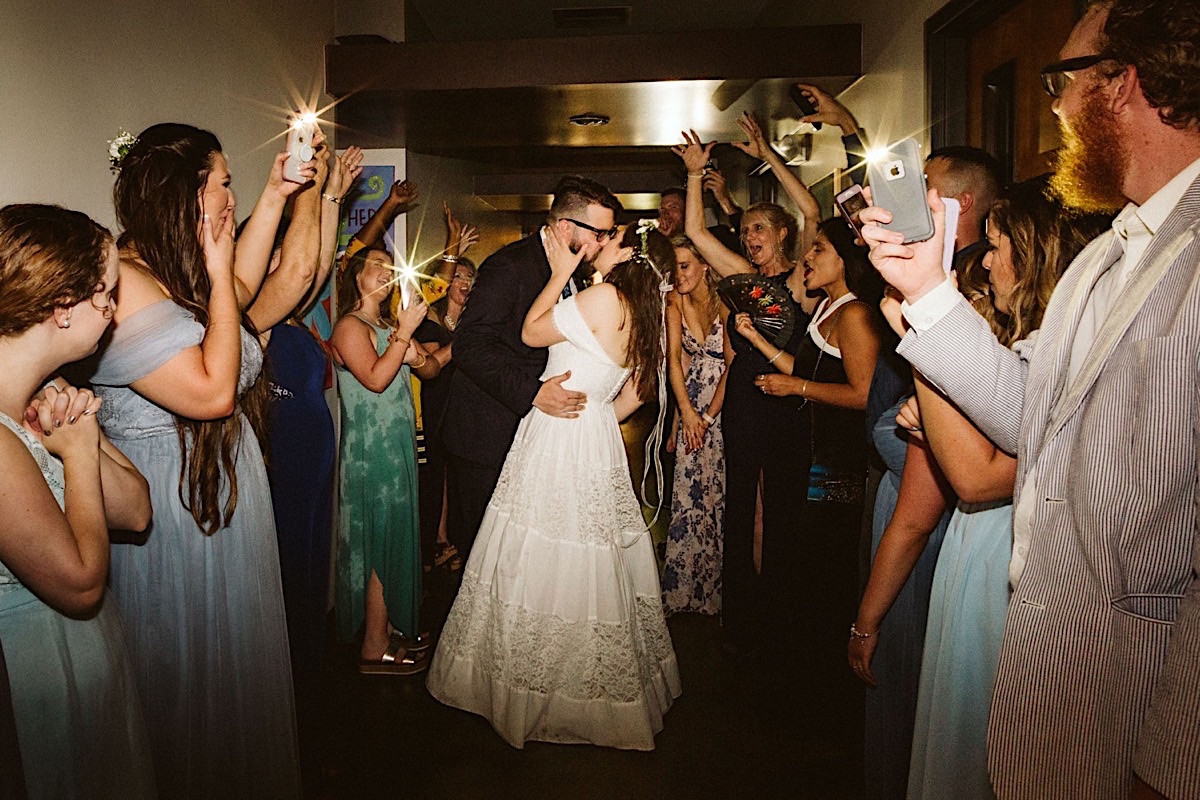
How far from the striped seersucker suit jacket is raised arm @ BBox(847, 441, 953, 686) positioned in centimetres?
54

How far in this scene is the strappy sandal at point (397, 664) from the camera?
322 cm

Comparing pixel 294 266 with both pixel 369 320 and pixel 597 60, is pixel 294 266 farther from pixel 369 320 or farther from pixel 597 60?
pixel 597 60

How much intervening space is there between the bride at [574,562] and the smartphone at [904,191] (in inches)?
60.2

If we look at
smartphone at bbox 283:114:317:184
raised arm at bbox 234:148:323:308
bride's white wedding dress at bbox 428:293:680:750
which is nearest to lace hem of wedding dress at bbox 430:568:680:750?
bride's white wedding dress at bbox 428:293:680:750

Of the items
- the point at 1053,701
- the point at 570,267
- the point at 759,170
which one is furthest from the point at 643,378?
the point at 759,170

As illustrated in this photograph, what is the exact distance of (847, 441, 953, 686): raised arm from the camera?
1.60m

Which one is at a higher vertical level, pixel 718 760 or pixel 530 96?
pixel 530 96

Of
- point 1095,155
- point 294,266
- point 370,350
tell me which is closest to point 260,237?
point 294,266

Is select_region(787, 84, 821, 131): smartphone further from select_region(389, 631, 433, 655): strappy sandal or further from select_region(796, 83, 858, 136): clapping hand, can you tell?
select_region(389, 631, 433, 655): strappy sandal

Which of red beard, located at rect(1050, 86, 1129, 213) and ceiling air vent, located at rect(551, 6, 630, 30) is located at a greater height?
ceiling air vent, located at rect(551, 6, 630, 30)

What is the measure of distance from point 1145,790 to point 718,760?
1888 mm

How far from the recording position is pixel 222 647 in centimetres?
179

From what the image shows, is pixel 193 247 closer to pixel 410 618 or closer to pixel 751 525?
pixel 410 618

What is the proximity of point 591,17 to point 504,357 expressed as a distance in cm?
388
